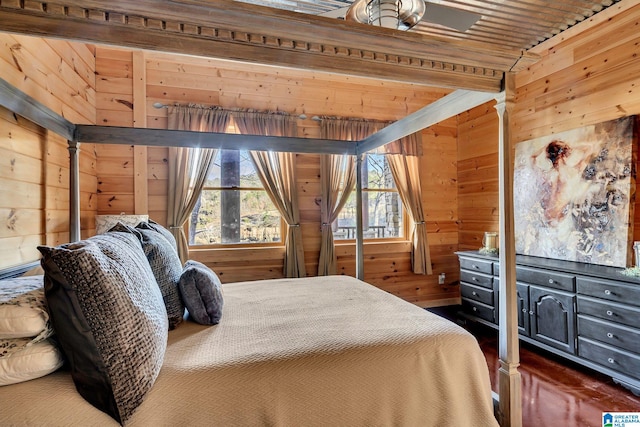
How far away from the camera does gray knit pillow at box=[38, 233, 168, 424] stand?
3.14 feet

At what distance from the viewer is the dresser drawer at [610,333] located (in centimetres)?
210

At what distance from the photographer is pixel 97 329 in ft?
3.18

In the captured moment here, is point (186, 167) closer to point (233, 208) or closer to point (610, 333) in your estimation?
point (233, 208)

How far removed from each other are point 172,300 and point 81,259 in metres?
0.63

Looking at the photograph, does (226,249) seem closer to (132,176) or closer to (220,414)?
(132,176)

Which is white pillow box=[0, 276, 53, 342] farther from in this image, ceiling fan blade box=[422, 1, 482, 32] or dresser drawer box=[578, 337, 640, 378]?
dresser drawer box=[578, 337, 640, 378]

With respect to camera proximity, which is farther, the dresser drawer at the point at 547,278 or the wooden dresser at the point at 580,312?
the dresser drawer at the point at 547,278


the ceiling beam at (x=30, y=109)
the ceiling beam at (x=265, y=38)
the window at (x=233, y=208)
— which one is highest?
the ceiling beam at (x=265, y=38)

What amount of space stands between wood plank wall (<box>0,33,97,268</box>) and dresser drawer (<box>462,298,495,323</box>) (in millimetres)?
3731

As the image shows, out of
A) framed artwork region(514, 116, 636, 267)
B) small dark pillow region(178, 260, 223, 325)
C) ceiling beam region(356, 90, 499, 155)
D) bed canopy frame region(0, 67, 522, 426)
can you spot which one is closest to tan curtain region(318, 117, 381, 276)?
bed canopy frame region(0, 67, 522, 426)

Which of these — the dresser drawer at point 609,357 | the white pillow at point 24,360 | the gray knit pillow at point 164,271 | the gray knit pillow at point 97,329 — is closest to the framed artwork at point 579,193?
the dresser drawer at point 609,357

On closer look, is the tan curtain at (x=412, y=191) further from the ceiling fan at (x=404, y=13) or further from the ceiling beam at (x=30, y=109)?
the ceiling beam at (x=30, y=109)

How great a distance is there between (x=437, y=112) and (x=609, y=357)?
207cm

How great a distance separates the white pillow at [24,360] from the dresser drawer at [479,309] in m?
3.36
